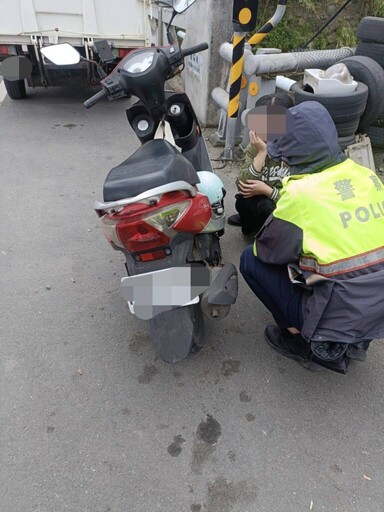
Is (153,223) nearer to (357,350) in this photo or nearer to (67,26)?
(357,350)

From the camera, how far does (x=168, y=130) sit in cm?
265

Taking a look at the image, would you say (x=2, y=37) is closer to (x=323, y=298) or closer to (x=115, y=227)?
(x=115, y=227)

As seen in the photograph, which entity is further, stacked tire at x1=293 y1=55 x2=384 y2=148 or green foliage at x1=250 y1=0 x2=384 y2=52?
green foliage at x1=250 y1=0 x2=384 y2=52

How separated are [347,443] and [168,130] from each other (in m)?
2.04

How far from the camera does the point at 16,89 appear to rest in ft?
20.3

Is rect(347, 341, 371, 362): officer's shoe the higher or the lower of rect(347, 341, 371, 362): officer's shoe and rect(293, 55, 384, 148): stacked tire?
the lower

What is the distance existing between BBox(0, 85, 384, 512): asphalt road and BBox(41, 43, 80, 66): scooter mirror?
4.63 feet

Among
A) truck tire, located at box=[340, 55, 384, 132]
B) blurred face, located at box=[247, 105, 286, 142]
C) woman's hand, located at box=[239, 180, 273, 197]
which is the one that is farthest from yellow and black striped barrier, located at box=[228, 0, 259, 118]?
woman's hand, located at box=[239, 180, 273, 197]

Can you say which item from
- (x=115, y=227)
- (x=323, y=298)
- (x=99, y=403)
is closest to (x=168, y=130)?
(x=115, y=227)

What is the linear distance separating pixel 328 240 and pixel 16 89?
19.8 ft

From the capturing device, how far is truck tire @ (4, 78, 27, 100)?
241 inches

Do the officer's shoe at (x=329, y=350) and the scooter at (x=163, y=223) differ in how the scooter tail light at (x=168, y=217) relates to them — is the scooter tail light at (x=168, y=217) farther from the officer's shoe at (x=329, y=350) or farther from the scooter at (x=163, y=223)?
the officer's shoe at (x=329, y=350)

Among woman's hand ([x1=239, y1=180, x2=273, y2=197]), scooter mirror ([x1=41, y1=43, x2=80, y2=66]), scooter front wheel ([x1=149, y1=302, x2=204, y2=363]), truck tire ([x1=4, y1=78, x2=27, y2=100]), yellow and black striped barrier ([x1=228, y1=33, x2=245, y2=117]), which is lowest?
truck tire ([x1=4, y1=78, x2=27, y2=100])

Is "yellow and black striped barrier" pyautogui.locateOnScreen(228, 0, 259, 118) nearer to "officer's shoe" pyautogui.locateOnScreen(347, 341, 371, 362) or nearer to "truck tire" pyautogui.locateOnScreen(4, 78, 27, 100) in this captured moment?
"officer's shoe" pyautogui.locateOnScreen(347, 341, 371, 362)
